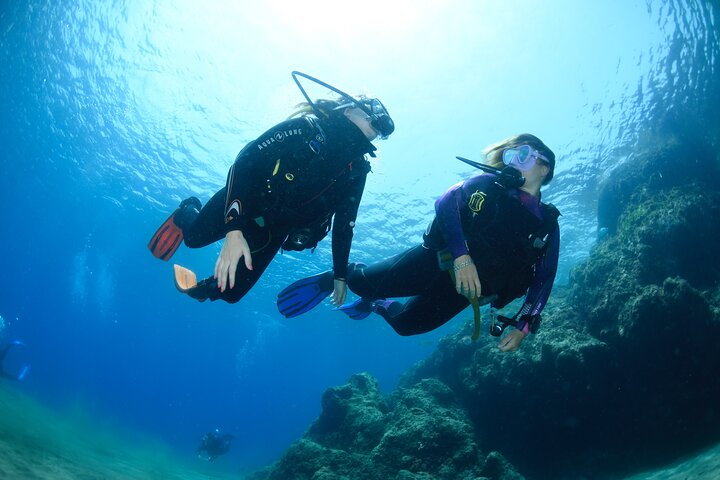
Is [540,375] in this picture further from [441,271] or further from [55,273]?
[55,273]

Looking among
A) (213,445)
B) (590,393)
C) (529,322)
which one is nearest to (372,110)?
(529,322)

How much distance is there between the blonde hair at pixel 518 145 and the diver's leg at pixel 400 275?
51.4 inches

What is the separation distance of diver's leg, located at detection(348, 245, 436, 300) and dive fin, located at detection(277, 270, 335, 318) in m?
0.60

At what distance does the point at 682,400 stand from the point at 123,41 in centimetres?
2362

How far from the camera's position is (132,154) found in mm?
21859

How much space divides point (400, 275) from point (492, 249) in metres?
1.12

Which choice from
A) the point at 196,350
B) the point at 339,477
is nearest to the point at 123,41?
the point at 339,477

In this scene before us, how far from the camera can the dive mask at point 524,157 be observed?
3.60 metres

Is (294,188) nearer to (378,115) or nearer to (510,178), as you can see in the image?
(378,115)

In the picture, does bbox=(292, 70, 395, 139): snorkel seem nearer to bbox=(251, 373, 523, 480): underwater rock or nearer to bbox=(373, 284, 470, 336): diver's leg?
bbox=(373, 284, 470, 336): diver's leg

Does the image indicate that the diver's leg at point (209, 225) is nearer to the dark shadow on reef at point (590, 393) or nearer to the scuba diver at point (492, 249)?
the scuba diver at point (492, 249)

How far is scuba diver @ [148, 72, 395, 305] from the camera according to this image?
3251mm

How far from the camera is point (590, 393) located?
8.29 m

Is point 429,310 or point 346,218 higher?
point 346,218
